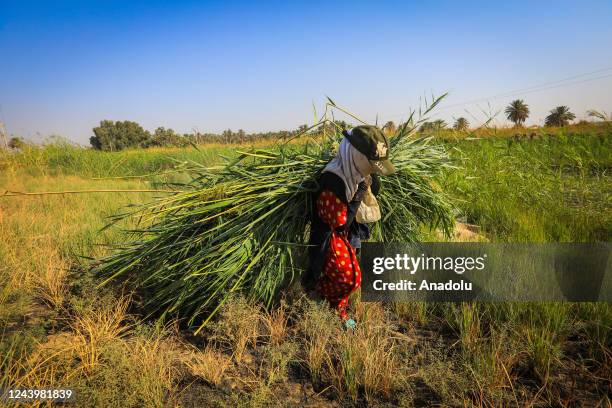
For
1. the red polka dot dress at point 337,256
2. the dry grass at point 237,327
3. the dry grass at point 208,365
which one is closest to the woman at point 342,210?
the red polka dot dress at point 337,256

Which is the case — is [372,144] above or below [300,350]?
above

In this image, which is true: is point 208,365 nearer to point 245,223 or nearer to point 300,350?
point 300,350

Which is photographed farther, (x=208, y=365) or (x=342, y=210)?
(x=342, y=210)

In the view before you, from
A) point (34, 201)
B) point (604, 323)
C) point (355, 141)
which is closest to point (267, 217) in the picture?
point (355, 141)

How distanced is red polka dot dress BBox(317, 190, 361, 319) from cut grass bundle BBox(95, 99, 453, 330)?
0.20 meters

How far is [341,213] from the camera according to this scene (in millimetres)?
2154

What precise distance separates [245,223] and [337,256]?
61 centimetres

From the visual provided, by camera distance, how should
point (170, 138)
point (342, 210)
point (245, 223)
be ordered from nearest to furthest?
point (342, 210) < point (245, 223) < point (170, 138)

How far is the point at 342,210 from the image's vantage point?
2150 mm

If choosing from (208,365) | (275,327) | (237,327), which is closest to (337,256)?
(275,327)

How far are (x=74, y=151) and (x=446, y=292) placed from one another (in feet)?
41.3

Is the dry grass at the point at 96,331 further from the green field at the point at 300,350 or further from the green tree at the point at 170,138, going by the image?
the green tree at the point at 170,138

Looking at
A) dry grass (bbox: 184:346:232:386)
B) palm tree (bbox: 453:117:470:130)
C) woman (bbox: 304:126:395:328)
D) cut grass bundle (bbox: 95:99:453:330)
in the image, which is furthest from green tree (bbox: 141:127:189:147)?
palm tree (bbox: 453:117:470:130)

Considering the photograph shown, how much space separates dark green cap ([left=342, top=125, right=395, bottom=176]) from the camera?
2.01 meters
